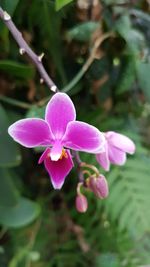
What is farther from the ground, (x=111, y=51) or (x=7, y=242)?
(x=111, y=51)

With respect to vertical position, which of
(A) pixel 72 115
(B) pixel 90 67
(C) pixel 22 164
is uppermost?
(A) pixel 72 115

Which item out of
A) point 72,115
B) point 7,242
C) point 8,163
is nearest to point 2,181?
point 8,163

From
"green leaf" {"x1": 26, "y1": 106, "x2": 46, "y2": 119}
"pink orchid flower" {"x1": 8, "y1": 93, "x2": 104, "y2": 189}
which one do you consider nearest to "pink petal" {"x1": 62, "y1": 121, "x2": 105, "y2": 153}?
"pink orchid flower" {"x1": 8, "y1": 93, "x2": 104, "y2": 189}

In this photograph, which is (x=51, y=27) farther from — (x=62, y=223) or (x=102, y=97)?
(x=62, y=223)

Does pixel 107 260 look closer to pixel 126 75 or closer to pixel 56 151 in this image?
pixel 126 75

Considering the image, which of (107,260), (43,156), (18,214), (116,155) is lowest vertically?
(107,260)

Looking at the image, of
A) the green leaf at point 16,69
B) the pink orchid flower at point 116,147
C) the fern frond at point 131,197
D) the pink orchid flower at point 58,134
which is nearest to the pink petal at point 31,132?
the pink orchid flower at point 58,134

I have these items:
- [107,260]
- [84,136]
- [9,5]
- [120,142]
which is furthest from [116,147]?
[107,260]

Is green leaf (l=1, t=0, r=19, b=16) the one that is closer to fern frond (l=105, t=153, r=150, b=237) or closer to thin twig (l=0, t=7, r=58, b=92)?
thin twig (l=0, t=7, r=58, b=92)
